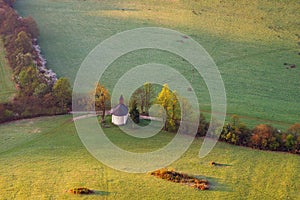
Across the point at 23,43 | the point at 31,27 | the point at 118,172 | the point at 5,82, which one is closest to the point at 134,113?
the point at 118,172

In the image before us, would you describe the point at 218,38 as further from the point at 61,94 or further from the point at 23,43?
the point at 61,94

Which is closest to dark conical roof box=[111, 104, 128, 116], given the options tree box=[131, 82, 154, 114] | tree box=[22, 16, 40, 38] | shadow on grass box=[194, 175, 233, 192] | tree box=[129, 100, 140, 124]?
tree box=[129, 100, 140, 124]

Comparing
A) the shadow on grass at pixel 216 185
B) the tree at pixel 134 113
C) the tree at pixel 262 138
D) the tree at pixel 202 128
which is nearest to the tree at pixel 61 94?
the tree at pixel 134 113

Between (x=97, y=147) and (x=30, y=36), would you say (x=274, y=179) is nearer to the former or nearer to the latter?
(x=97, y=147)

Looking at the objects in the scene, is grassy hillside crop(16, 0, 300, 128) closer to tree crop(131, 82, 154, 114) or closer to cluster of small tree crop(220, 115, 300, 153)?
cluster of small tree crop(220, 115, 300, 153)

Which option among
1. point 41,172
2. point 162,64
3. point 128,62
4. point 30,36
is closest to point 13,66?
point 30,36

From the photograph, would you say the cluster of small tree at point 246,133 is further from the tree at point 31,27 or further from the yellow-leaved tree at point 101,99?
the tree at point 31,27

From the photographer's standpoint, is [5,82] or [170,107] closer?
[170,107]
